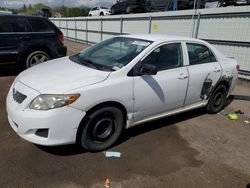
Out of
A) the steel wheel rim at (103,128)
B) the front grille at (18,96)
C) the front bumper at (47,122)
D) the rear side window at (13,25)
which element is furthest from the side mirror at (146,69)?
the rear side window at (13,25)

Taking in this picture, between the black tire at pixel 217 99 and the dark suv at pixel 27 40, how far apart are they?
5.15 meters

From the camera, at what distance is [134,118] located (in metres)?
3.50

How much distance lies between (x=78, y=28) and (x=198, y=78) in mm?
18768

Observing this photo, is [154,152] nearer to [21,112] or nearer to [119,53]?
[119,53]

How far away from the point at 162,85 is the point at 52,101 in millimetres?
1728

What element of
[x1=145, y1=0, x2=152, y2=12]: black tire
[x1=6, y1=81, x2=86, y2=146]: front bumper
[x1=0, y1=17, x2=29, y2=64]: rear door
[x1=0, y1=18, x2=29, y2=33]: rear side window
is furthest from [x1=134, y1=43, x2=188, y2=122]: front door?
[x1=145, y1=0, x2=152, y2=12]: black tire

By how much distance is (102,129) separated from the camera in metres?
3.28

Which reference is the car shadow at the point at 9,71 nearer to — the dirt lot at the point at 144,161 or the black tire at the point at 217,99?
the dirt lot at the point at 144,161

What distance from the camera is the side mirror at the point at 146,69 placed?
3242mm

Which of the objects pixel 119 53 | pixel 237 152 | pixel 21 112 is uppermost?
pixel 119 53

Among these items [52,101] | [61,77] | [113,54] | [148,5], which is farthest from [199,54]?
[148,5]

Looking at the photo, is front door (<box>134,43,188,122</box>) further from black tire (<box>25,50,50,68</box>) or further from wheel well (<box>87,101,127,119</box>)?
black tire (<box>25,50,50,68</box>)

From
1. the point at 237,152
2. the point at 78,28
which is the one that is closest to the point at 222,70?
the point at 237,152

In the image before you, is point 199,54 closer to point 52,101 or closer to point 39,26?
point 52,101
